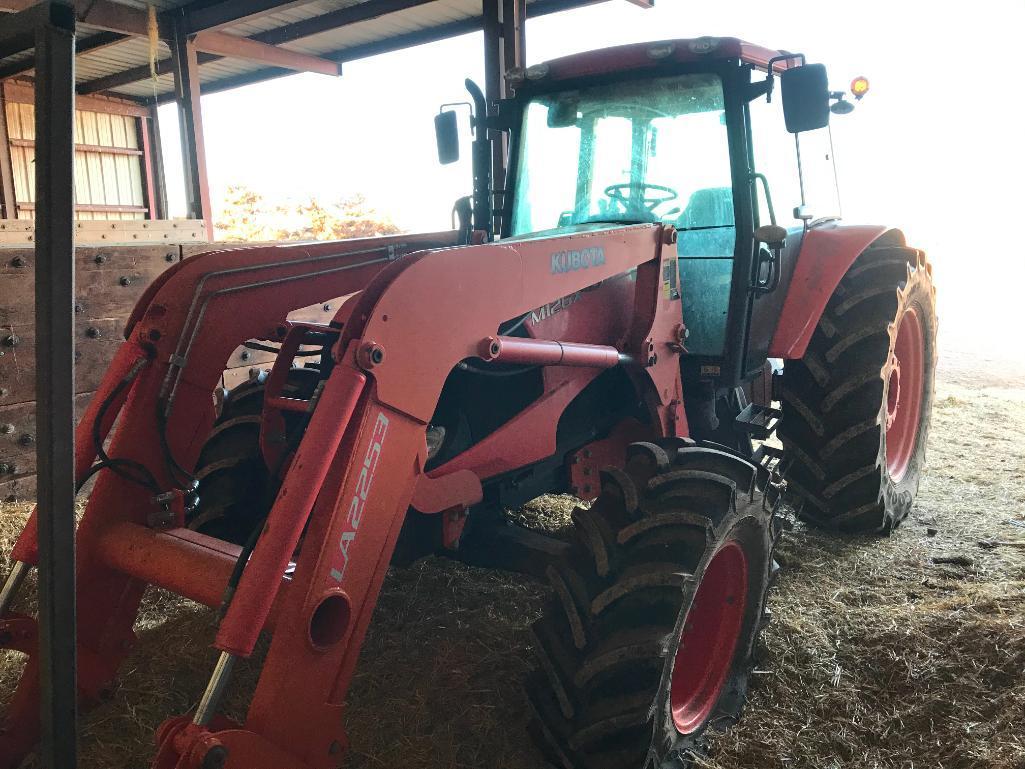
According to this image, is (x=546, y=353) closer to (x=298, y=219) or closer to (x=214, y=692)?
(x=214, y=692)

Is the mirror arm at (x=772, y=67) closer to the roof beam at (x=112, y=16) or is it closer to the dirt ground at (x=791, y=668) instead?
the dirt ground at (x=791, y=668)

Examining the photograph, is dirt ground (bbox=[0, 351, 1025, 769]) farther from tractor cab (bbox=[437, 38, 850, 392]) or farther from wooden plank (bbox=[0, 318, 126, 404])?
tractor cab (bbox=[437, 38, 850, 392])

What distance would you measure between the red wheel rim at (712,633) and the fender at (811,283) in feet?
4.13

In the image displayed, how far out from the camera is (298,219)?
1617 centimetres

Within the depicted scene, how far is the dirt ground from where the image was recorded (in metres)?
2.55

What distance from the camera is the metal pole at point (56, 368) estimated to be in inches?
54.5

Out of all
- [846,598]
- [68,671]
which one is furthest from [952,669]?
[68,671]

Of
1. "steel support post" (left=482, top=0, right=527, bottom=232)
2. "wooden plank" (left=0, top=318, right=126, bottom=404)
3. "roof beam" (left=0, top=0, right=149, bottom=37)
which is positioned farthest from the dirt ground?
"roof beam" (left=0, top=0, right=149, bottom=37)

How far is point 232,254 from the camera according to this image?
278 centimetres

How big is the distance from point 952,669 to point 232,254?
271cm

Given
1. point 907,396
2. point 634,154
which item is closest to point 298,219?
point 907,396

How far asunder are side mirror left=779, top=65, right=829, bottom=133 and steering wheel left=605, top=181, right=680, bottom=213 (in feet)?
1.74

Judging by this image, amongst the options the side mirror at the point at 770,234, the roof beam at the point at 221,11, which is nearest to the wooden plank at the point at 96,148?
the roof beam at the point at 221,11

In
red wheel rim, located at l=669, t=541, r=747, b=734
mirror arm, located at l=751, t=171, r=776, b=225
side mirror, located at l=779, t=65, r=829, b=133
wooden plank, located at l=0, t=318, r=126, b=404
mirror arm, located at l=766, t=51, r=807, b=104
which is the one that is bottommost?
red wheel rim, located at l=669, t=541, r=747, b=734
